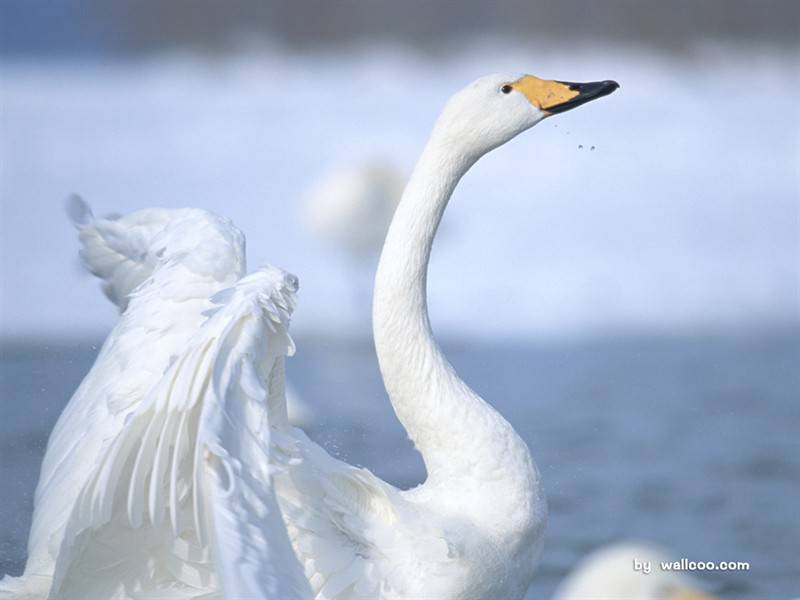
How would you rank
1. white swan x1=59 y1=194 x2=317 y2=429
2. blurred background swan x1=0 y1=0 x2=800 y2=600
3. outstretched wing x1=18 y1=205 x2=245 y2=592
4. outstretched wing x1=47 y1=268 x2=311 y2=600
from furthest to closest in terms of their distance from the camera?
blurred background swan x1=0 y1=0 x2=800 y2=600 < white swan x1=59 y1=194 x2=317 y2=429 < outstretched wing x1=18 y1=205 x2=245 y2=592 < outstretched wing x1=47 y1=268 x2=311 y2=600

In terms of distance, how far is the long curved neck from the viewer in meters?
3.62

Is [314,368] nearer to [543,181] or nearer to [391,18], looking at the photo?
[543,181]

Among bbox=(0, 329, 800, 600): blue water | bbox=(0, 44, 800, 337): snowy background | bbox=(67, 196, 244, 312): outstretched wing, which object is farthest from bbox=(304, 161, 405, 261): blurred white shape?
bbox=(67, 196, 244, 312): outstretched wing

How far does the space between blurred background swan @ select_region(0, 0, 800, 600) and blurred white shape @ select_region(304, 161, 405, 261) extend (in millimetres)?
662

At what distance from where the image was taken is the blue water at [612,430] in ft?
19.7

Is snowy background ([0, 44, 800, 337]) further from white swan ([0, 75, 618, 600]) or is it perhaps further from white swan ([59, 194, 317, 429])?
white swan ([0, 75, 618, 600])

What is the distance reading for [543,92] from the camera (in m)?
3.80

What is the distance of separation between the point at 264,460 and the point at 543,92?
1.38 m

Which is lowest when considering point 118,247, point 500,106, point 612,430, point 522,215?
point 612,430

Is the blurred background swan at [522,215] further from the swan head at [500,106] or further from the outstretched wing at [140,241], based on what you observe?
the swan head at [500,106]

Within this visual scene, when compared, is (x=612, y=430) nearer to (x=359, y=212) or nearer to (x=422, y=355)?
(x=359, y=212)

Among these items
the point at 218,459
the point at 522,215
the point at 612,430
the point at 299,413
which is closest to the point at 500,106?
the point at 218,459

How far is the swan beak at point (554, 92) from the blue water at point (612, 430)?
2.07 m

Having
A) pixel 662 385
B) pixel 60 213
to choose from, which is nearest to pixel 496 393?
pixel 662 385
